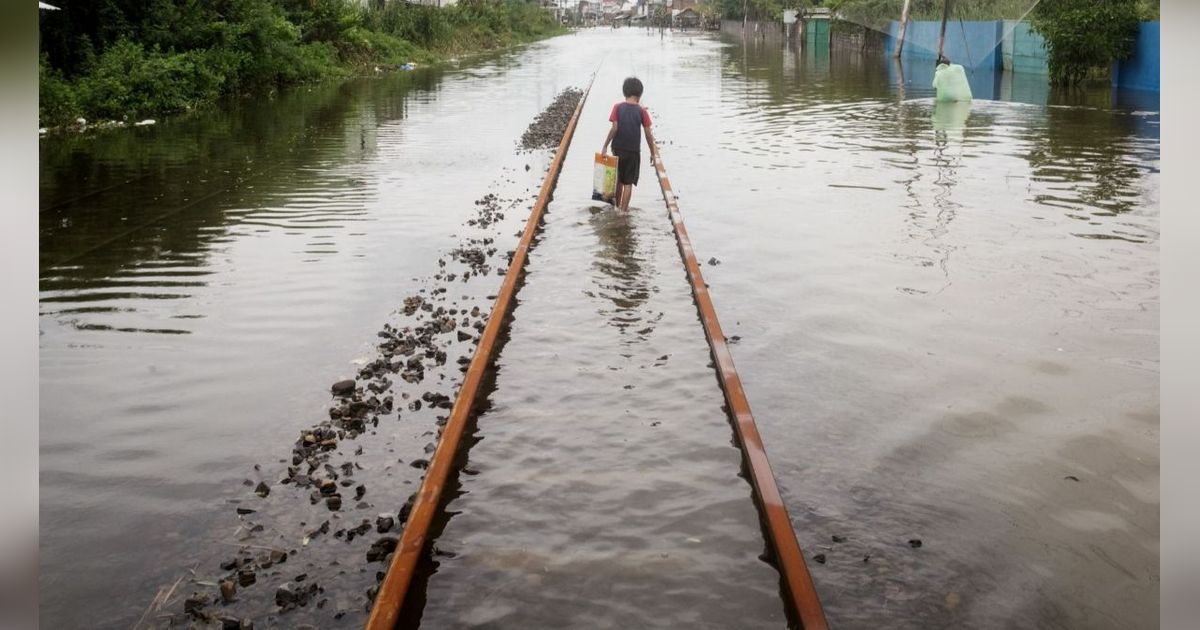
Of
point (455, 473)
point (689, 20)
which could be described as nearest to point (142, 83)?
point (455, 473)

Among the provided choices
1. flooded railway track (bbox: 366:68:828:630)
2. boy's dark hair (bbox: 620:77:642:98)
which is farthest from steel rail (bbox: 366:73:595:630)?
boy's dark hair (bbox: 620:77:642:98)

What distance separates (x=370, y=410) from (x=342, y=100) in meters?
22.2

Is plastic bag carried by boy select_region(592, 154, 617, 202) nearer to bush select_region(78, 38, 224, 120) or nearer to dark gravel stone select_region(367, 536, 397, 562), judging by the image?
dark gravel stone select_region(367, 536, 397, 562)

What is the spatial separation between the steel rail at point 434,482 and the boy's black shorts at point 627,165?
9.68 ft

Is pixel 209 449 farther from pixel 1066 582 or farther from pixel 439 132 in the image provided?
pixel 439 132

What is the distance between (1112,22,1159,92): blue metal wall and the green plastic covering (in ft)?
16.6

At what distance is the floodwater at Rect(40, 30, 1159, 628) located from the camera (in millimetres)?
4234

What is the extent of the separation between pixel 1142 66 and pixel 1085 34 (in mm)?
1685

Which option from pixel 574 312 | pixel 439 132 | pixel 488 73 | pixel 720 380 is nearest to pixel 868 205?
pixel 574 312

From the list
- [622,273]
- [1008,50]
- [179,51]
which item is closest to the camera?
[622,273]

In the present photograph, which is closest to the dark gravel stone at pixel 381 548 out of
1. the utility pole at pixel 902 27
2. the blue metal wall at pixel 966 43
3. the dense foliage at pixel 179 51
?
the dense foliage at pixel 179 51

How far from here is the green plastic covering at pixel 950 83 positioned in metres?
24.3

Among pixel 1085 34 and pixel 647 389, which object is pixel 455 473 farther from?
pixel 1085 34

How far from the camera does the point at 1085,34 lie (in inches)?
1072
